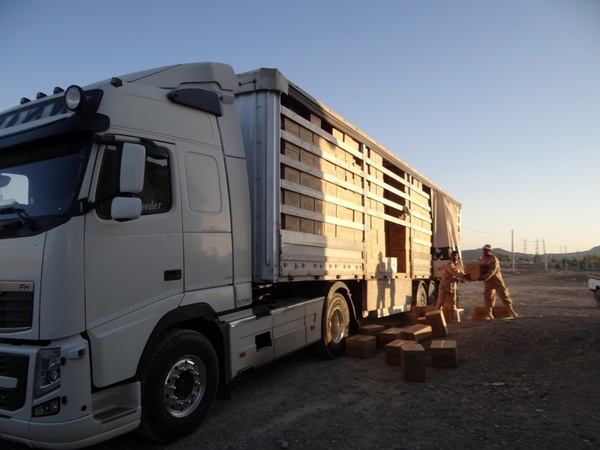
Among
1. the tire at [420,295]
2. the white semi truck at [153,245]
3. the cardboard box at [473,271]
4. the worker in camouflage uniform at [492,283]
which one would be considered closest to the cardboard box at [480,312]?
the worker in camouflage uniform at [492,283]

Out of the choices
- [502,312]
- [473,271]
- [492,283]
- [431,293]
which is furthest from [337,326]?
[431,293]

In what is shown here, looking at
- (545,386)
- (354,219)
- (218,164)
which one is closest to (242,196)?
(218,164)

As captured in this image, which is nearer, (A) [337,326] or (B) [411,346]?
(B) [411,346]

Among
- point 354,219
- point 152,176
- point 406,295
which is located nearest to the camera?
point 152,176

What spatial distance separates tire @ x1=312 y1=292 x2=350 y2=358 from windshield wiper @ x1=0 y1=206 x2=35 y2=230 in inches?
167

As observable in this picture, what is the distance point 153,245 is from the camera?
3.85 m

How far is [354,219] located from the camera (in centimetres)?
738

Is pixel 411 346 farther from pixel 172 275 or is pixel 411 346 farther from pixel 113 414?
pixel 113 414

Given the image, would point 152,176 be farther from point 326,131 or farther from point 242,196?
point 326,131

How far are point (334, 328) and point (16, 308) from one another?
4.72 meters

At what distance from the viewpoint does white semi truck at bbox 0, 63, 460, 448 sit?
3170 mm

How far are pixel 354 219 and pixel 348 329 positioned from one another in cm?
182

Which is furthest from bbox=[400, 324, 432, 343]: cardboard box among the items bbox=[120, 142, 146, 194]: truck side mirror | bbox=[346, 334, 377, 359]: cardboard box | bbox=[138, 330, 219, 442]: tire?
bbox=[120, 142, 146, 194]: truck side mirror

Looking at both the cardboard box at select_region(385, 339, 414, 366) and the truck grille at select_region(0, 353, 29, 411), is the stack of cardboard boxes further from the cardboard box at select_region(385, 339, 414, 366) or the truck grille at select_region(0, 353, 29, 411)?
the truck grille at select_region(0, 353, 29, 411)
